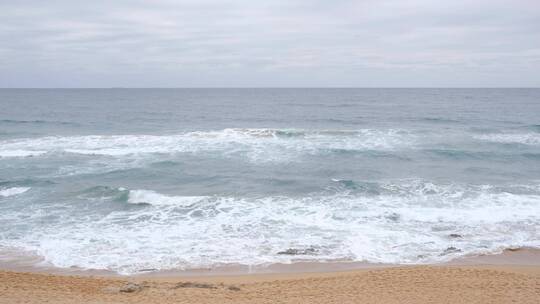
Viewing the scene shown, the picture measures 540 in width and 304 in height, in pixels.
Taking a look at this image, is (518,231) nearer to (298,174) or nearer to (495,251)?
(495,251)

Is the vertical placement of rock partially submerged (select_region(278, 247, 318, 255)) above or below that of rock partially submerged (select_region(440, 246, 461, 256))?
below

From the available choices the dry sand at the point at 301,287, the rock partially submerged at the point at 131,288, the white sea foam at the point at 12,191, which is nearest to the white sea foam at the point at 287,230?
the dry sand at the point at 301,287

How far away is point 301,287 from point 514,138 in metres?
31.1

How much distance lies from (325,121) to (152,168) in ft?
92.0

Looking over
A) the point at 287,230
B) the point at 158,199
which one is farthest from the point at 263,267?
the point at 158,199

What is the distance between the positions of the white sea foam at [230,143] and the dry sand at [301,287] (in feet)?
55.3

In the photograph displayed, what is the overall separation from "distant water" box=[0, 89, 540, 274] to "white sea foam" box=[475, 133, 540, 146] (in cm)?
15

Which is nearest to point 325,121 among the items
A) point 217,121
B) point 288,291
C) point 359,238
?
point 217,121

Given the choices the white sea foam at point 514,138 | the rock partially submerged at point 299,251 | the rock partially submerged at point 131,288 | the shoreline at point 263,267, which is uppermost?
the white sea foam at point 514,138

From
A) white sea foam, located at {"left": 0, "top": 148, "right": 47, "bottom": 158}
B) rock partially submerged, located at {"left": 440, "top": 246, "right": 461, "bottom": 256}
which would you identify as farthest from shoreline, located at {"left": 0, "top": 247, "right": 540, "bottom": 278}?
white sea foam, located at {"left": 0, "top": 148, "right": 47, "bottom": 158}

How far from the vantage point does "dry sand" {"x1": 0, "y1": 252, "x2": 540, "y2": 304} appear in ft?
34.4

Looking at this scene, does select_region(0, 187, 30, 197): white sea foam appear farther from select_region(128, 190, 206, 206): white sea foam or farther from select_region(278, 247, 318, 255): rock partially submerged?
select_region(278, 247, 318, 255): rock partially submerged

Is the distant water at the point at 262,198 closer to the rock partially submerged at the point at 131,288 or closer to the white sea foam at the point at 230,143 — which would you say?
the white sea foam at the point at 230,143

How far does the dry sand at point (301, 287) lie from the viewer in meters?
10.5
